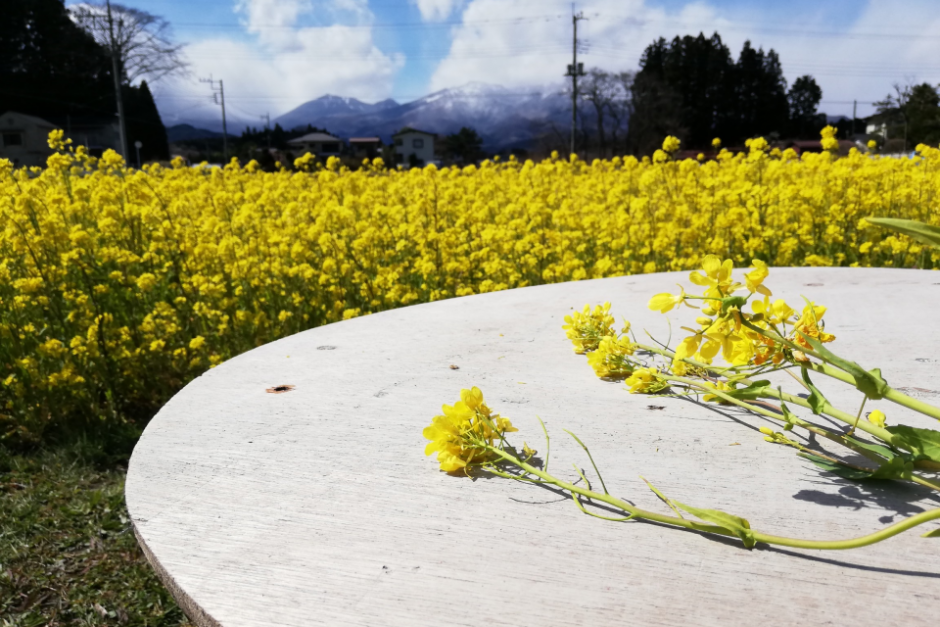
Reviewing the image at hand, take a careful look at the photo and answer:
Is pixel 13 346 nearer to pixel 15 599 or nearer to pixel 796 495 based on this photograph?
pixel 15 599

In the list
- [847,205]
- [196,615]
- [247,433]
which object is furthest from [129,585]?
[847,205]

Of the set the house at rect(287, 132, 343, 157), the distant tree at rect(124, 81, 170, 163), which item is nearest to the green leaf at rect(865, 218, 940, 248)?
the distant tree at rect(124, 81, 170, 163)

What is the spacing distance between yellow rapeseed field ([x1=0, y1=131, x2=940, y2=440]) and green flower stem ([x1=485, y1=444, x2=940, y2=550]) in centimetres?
254

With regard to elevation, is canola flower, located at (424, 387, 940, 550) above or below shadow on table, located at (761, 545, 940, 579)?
above

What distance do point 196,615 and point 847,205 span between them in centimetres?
463

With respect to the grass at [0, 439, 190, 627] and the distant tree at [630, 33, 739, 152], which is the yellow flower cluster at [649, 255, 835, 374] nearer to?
the grass at [0, 439, 190, 627]

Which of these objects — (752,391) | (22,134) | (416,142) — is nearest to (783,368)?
(752,391)

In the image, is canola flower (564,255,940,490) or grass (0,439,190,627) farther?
grass (0,439,190,627)

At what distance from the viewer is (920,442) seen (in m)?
0.69

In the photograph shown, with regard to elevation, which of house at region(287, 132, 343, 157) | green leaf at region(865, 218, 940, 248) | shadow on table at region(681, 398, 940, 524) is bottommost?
shadow on table at region(681, 398, 940, 524)

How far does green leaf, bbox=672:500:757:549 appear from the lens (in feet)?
2.06

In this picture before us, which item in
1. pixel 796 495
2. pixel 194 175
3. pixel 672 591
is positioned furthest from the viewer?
pixel 194 175

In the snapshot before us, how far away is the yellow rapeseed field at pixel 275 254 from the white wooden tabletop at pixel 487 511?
213 centimetres

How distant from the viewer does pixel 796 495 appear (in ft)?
2.43
